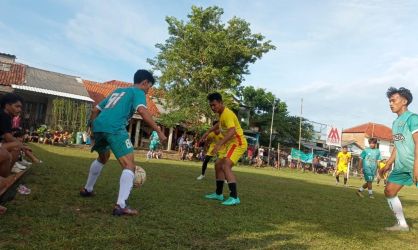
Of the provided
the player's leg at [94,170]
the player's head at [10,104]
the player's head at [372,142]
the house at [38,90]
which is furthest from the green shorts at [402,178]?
the house at [38,90]

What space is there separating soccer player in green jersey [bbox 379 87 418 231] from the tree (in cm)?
2440

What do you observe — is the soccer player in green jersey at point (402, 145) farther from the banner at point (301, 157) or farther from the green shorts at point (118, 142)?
the banner at point (301, 157)

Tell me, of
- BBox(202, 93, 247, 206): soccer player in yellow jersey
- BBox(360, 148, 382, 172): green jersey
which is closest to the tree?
BBox(360, 148, 382, 172): green jersey

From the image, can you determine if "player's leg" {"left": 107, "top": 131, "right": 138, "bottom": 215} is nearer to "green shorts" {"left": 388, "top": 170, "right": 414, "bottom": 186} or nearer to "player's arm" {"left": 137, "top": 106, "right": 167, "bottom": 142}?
"player's arm" {"left": 137, "top": 106, "right": 167, "bottom": 142}

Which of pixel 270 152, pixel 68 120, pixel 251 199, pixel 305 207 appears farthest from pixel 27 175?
pixel 270 152

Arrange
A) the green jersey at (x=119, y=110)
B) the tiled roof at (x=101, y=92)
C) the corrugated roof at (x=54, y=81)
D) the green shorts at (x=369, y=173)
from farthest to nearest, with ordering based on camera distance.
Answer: the tiled roof at (x=101, y=92) → the corrugated roof at (x=54, y=81) → the green shorts at (x=369, y=173) → the green jersey at (x=119, y=110)

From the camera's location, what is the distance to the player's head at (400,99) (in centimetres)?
616

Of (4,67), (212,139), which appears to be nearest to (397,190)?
(212,139)

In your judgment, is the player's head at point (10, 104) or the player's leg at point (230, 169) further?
the player's leg at point (230, 169)

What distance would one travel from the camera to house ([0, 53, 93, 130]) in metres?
28.7

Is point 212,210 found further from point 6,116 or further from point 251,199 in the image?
point 6,116

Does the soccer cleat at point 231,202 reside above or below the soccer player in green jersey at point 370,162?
below

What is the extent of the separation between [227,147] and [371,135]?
226 ft

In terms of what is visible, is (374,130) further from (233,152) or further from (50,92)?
(233,152)
